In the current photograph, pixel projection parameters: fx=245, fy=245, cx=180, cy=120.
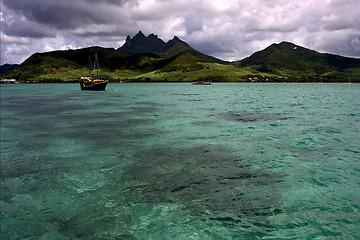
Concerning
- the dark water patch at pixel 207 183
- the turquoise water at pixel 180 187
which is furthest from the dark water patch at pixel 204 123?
the dark water patch at pixel 207 183

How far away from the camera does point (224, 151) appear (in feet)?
67.2

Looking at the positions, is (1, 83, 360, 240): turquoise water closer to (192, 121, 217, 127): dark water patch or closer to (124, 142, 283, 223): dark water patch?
(124, 142, 283, 223): dark water patch

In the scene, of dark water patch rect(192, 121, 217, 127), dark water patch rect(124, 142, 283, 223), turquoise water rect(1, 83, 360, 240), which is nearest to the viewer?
turquoise water rect(1, 83, 360, 240)

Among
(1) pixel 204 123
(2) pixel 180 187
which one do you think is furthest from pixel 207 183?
(1) pixel 204 123

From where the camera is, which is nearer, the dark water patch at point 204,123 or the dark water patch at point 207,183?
the dark water patch at point 207,183

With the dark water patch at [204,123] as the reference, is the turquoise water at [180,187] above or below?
below

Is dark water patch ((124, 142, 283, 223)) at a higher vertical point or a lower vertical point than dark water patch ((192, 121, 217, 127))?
lower

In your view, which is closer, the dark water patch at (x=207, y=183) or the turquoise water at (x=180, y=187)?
the turquoise water at (x=180, y=187)

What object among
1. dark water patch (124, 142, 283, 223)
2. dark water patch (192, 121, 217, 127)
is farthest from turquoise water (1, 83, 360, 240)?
dark water patch (192, 121, 217, 127)

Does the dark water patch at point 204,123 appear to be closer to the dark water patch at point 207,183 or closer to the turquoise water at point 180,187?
the turquoise water at point 180,187

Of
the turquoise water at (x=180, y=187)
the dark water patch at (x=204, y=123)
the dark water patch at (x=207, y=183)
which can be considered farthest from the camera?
the dark water patch at (x=204, y=123)

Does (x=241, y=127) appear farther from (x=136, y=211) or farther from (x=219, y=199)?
(x=136, y=211)

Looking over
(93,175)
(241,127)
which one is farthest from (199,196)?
(241,127)

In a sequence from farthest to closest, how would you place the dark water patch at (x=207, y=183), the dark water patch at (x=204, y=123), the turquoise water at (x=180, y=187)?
the dark water patch at (x=204, y=123) < the dark water patch at (x=207, y=183) < the turquoise water at (x=180, y=187)
